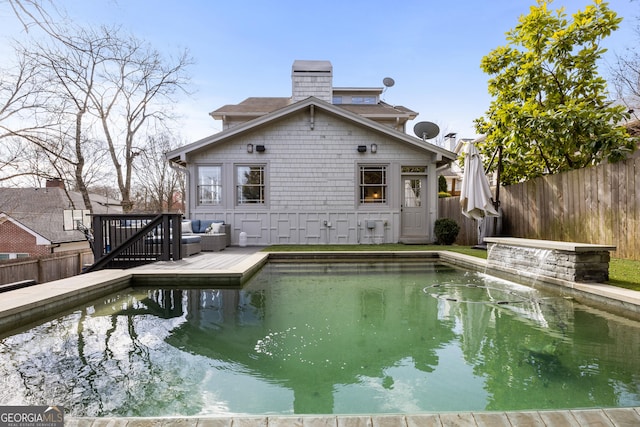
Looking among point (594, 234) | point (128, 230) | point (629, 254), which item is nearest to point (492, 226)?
point (594, 234)

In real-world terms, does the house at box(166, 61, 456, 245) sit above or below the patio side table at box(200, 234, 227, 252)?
above

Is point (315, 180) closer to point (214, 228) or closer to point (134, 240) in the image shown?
point (214, 228)

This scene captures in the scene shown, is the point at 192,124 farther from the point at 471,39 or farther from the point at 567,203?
the point at 567,203

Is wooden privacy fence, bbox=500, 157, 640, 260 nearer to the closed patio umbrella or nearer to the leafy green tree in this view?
the leafy green tree

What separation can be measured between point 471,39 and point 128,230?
12559mm

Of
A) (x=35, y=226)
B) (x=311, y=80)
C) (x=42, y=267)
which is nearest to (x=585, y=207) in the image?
(x=311, y=80)

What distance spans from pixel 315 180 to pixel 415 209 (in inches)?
133

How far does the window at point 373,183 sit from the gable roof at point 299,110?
46.2 inches

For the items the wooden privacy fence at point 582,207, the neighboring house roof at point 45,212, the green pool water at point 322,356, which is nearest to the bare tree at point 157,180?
the neighboring house roof at point 45,212

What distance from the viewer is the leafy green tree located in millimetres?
7160

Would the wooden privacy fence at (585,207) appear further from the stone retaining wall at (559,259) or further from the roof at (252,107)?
the roof at (252,107)

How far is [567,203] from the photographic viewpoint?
731cm

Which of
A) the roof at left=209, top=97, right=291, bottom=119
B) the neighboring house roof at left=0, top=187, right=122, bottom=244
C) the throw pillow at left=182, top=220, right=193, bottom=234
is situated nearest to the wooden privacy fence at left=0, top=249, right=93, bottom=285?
the throw pillow at left=182, top=220, right=193, bottom=234

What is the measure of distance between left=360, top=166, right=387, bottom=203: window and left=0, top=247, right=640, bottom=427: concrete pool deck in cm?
303
